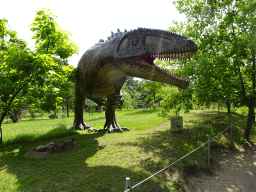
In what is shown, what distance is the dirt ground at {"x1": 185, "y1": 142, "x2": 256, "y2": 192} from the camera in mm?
3543

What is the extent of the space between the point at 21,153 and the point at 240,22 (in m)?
8.70

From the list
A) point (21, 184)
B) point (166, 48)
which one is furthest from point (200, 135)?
point (21, 184)

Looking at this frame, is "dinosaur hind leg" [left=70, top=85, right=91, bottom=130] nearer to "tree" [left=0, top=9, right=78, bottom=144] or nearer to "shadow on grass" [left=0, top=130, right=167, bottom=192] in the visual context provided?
"tree" [left=0, top=9, right=78, bottom=144]

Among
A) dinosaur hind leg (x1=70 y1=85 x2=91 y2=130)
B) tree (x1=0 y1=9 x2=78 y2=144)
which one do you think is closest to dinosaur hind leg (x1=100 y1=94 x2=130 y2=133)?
dinosaur hind leg (x1=70 y1=85 x2=91 y2=130)

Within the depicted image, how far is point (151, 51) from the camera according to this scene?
3.71m

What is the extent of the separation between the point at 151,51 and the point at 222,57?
390 cm

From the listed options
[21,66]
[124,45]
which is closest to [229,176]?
[124,45]

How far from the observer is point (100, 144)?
17.7 ft

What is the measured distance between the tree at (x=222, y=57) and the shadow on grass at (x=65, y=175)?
14.9ft

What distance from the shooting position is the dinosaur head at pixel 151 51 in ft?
11.8

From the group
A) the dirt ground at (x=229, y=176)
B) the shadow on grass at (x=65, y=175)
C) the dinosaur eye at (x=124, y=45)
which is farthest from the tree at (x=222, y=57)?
the shadow on grass at (x=65, y=175)

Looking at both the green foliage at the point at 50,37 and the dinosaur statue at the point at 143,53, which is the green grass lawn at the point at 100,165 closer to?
the dinosaur statue at the point at 143,53

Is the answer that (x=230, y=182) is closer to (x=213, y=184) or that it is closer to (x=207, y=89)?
(x=213, y=184)

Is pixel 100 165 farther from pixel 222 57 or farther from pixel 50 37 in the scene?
pixel 222 57
